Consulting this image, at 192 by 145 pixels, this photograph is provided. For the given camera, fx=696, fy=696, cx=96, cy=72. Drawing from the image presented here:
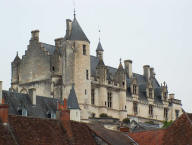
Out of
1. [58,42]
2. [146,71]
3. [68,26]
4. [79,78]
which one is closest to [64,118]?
[79,78]

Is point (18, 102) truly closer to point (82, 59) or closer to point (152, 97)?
point (82, 59)

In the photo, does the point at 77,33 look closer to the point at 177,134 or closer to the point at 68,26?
the point at 68,26

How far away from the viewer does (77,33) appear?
95.6m

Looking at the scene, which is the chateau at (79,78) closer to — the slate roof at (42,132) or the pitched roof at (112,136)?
the pitched roof at (112,136)

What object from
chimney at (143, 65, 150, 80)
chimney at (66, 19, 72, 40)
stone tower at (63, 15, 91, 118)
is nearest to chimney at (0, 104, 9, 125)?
stone tower at (63, 15, 91, 118)

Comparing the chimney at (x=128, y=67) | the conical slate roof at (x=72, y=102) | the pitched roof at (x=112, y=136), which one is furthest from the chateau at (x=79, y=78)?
the pitched roof at (x=112, y=136)

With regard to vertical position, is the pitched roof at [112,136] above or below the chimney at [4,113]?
below

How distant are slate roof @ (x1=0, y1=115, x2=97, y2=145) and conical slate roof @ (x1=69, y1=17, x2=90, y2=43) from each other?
113 feet

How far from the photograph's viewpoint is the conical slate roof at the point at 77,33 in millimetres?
95125

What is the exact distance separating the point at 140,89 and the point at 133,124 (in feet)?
58.1

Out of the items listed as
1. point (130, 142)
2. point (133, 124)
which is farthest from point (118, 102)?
point (130, 142)

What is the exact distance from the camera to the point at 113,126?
9338cm

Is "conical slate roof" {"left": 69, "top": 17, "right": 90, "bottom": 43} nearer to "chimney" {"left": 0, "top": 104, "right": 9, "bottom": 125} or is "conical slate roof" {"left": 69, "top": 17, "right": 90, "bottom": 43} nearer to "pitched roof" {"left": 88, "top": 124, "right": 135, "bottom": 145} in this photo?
"pitched roof" {"left": 88, "top": 124, "right": 135, "bottom": 145}

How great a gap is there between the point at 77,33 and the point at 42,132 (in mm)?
41275
